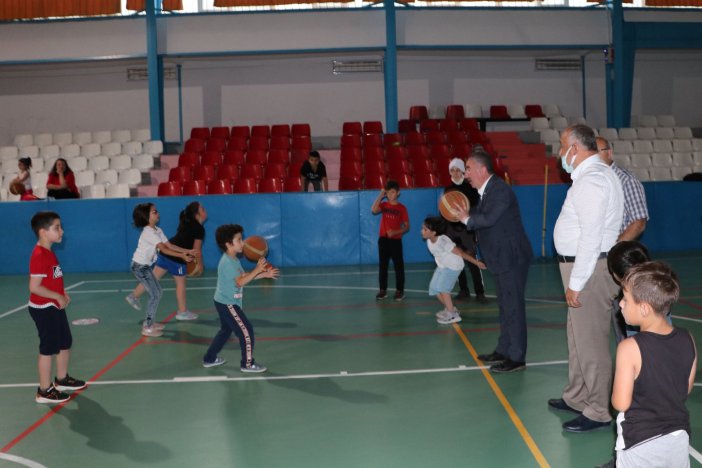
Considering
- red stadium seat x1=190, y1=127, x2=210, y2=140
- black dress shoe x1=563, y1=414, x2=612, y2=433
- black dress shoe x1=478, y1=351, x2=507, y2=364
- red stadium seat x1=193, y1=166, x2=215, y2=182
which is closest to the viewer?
black dress shoe x1=563, y1=414, x2=612, y2=433

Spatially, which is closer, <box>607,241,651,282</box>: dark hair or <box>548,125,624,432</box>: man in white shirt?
<box>607,241,651,282</box>: dark hair

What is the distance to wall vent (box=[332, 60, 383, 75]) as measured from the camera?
26891 millimetres

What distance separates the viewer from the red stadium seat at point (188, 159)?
22.2 meters

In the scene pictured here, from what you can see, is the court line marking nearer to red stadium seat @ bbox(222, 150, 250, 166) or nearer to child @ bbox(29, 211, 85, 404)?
child @ bbox(29, 211, 85, 404)

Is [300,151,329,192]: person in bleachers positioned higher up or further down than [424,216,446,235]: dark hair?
higher up

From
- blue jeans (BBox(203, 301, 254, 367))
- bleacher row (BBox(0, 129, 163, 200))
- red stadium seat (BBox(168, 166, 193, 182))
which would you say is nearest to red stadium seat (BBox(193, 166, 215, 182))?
red stadium seat (BBox(168, 166, 193, 182))

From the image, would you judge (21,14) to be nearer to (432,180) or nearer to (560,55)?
(432,180)

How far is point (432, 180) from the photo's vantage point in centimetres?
2044

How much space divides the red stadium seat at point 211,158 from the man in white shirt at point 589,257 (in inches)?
653

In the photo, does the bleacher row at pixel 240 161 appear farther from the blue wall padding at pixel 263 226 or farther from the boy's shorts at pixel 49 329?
the boy's shorts at pixel 49 329

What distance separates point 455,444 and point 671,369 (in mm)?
2620

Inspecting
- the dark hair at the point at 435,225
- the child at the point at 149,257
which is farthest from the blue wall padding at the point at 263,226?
the dark hair at the point at 435,225

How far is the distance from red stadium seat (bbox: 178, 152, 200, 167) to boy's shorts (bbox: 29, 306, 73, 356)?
14640 millimetres

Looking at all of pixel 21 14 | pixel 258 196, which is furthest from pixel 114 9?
pixel 258 196
